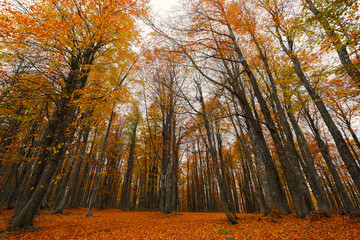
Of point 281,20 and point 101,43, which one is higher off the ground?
point 281,20

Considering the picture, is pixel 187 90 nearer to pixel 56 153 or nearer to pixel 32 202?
pixel 56 153

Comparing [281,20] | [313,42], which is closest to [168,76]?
[281,20]

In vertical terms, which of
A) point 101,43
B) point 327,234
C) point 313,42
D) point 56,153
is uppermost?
point 101,43

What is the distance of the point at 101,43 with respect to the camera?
23.5ft

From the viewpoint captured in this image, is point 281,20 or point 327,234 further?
point 281,20

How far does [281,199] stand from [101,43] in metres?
10.6

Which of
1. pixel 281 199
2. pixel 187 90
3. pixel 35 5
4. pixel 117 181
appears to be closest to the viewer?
pixel 35 5

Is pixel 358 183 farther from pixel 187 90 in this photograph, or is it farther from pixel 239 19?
pixel 187 90

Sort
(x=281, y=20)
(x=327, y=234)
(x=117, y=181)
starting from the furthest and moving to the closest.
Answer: (x=117, y=181), (x=281, y=20), (x=327, y=234)

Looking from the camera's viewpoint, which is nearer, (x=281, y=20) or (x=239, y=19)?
(x=239, y=19)

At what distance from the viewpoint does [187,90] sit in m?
10.9

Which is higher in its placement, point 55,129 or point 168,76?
point 168,76

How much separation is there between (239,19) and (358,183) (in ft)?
26.3

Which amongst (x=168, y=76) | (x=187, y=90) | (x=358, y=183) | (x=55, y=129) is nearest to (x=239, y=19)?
(x=187, y=90)
